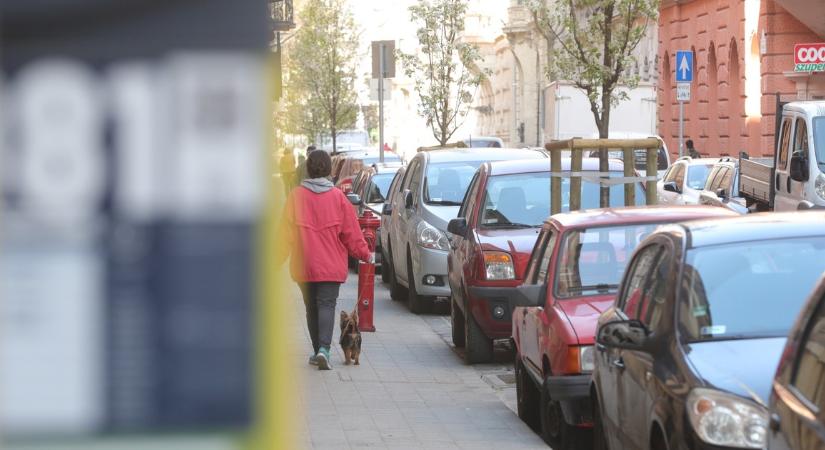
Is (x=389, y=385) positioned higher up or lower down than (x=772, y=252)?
lower down

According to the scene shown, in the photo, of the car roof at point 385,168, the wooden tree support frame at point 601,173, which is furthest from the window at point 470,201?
the car roof at point 385,168

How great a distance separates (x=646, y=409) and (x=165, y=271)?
15.8 ft

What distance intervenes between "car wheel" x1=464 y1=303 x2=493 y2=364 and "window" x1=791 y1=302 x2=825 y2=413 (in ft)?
25.8

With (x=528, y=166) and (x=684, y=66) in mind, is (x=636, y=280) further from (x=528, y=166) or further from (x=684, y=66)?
(x=684, y=66)

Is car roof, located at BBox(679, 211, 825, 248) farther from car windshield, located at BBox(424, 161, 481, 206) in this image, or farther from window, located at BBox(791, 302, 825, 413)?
car windshield, located at BBox(424, 161, 481, 206)

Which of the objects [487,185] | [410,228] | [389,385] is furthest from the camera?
[410,228]

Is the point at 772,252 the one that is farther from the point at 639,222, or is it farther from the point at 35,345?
the point at 35,345

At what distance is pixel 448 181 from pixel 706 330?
11013mm

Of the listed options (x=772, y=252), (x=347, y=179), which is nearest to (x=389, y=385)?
(x=772, y=252)

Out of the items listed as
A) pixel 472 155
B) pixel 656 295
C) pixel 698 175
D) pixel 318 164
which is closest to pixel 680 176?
pixel 698 175

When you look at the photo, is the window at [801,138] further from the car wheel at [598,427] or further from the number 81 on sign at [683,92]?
the car wheel at [598,427]

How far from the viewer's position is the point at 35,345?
161 cm

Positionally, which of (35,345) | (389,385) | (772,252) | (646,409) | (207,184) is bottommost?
(389,385)

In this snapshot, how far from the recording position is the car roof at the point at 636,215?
9500 millimetres
